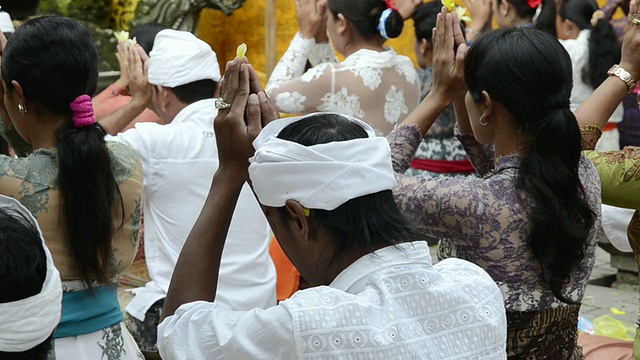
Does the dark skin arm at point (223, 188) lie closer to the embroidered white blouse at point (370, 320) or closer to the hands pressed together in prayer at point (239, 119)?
the hands pressed together in prayer at point (239, 119)

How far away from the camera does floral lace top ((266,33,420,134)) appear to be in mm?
3955

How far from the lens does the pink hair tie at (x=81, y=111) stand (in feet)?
7.45

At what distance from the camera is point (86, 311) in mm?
2318

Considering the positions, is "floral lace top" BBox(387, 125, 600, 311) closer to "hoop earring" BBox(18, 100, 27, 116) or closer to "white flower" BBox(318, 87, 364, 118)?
"hoop earring" BBox(18, 100, 27, 116)

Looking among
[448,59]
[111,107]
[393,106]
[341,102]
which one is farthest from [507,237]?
[111,107]

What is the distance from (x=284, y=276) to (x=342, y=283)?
8.67 feet

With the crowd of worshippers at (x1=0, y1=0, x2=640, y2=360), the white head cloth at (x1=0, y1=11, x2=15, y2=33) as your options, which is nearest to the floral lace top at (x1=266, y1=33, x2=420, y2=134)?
the crowd of worshippers at (x1=0, y1=0, x2=640, y2=360)

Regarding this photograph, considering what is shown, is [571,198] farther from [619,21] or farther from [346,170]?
[619,21]

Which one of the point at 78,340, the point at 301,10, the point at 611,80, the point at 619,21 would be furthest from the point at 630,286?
the point at 78,340

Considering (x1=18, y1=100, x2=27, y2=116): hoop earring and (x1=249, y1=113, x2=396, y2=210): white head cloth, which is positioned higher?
(x1=249, y1=113, x2=396, y2=210): white head cloth

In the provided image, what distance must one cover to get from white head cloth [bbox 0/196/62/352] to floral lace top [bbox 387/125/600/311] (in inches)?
35.2

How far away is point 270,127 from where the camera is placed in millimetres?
1714

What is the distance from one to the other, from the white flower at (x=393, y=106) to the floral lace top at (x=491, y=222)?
202 centimetres

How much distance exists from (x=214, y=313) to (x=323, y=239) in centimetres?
25
